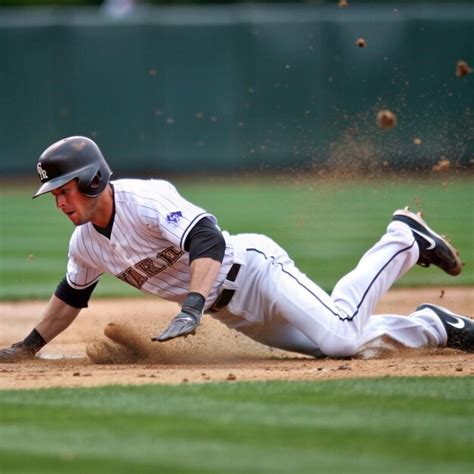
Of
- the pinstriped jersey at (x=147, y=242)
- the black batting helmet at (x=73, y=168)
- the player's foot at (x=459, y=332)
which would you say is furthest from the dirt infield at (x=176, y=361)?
the black batting helmet at (x=73, y=168)

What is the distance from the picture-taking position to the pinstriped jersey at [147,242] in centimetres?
510

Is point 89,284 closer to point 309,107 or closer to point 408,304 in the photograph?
point 408,304

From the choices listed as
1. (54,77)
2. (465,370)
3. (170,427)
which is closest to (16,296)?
(465,370)

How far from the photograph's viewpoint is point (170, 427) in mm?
3781

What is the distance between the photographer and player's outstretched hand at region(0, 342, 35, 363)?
561 cm

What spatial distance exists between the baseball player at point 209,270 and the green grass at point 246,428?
580 mm

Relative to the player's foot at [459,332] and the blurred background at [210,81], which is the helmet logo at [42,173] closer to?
the player's foot at [459,332]

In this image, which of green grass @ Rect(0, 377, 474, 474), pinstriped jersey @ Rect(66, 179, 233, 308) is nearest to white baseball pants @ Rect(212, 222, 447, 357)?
pinstriped jersey @ Rect(66, 179, 233, 308)

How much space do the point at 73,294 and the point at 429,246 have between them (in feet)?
5.91

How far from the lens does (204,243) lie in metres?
5.02

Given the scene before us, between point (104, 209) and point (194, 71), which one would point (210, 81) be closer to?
point (194, 71)

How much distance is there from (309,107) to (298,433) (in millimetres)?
15532

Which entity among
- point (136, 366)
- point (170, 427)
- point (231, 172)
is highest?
point (170, 427)

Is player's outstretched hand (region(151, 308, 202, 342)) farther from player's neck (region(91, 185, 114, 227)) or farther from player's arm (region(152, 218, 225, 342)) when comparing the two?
player's neck (region(91, 185, 114, 227))
